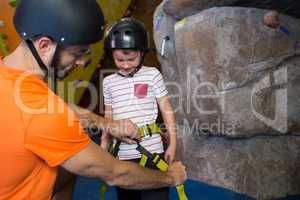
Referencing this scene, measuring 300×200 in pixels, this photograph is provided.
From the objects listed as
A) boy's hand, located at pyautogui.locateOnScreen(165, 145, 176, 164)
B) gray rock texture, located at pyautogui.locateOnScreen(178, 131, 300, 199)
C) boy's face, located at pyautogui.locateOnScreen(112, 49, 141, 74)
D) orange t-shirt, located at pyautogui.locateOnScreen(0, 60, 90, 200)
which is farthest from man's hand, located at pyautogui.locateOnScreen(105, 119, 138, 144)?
gray rock texture, located at pyautogui.locateOnScreen(178, 131, 300, 199)

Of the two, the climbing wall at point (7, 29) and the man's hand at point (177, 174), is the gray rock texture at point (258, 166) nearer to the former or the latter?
the man's hand at point (177, 174)

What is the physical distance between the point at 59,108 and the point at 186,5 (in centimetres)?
247

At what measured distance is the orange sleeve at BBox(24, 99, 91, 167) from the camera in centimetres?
152

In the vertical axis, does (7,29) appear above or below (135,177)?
above

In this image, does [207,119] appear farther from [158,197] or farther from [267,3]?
[158,197]

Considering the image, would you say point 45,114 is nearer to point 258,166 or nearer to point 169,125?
point 169,125

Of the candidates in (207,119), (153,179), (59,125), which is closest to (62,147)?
(59,125)

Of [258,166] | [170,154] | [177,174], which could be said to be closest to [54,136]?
[177,174]

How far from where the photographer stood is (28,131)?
4.98 ft

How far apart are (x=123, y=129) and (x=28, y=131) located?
910 millimetres

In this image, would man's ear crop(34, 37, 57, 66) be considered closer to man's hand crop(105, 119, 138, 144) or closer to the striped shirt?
man's hand crop(105, 119, 138, 144)

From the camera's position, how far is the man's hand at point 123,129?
2.35 metres

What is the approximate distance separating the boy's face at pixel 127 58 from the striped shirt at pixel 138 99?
10cm

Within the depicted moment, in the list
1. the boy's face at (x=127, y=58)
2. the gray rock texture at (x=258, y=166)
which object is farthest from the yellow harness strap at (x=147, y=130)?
the gray rock texture at (x=258, y=166)
